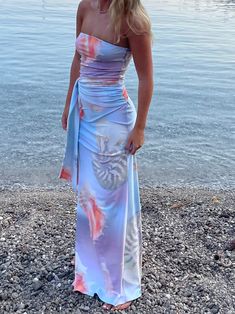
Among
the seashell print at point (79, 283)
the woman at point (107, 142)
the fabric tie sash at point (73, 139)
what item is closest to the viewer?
the woman at point (107, 142)

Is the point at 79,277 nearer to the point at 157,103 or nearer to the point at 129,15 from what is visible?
the point at 129,15

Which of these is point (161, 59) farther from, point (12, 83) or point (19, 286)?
point (19, 286)

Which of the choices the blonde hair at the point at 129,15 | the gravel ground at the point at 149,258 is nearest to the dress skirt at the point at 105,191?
the gravel ground at the point at 149,258

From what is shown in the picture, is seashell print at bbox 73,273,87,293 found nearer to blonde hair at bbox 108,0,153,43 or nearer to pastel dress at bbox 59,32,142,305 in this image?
pastel dress at bbox 59,32,142,305

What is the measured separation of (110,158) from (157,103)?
21.6 ft

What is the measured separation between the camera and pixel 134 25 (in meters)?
3.17

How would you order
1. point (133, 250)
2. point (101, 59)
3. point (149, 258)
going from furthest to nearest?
point (149, 258) < point (133, 250) < point (101, 59)

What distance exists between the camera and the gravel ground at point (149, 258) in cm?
375

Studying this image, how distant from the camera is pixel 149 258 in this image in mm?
4316

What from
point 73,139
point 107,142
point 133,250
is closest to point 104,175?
point 107,142

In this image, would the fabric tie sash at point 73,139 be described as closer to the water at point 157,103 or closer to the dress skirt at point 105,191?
the dress skirt at point 105,191

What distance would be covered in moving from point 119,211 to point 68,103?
33.8 inches

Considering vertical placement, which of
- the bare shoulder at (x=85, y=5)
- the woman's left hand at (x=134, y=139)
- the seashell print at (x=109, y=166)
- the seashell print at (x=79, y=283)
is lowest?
the seashell print at (x=79, y=283)

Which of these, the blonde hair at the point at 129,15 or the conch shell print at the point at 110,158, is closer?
the blonde hair at the point at 129,15
